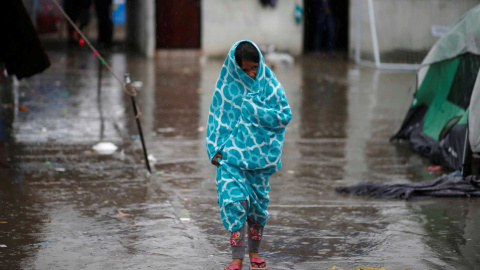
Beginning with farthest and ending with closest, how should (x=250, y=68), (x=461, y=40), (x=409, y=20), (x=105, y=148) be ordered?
1. (x=409, y=20)
2. (x=105, y=148)
3. (x=461, y=40)
4. (x=250, y=68)

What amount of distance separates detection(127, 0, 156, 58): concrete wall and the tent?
1319cm

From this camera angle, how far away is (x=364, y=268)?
486 centimetres

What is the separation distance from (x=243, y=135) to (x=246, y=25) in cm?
1800

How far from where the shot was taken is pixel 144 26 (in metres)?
22.0

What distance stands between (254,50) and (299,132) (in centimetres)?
581

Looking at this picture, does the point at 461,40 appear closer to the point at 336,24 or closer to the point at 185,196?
the point at 185,196

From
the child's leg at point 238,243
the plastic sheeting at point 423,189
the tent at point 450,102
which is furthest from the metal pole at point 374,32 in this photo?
the child's leg at point 238,243

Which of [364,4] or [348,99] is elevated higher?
[364,4]

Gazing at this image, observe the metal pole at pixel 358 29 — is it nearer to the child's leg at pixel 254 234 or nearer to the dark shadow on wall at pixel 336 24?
the dark shadow on wall at pixel 336 24

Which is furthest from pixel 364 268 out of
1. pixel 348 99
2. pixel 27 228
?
pixel 348 99

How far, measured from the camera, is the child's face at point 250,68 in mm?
4668

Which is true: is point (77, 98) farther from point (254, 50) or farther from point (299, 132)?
point (254, 50)

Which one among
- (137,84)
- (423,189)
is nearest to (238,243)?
(423,189)

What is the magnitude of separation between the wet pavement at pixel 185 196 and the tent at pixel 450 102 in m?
0.33
